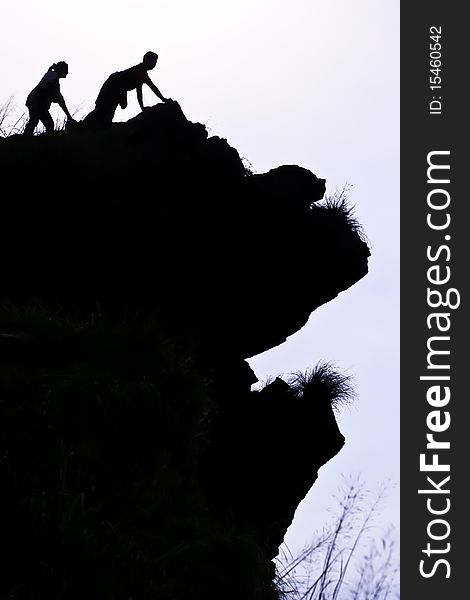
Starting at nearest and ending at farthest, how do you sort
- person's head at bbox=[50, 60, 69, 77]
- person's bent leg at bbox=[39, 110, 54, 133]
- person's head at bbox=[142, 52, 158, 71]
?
person's head at bbox=[142, 52, 158, 71]
person's bent leg at bbox=[39, 110, 54, 133]
person's head at bbox=[50, 60, 69, 77]

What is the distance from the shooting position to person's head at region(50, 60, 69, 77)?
43.8 ft

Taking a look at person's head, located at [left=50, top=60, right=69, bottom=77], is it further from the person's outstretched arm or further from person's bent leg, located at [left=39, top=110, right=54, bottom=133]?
the person's outstretched arm

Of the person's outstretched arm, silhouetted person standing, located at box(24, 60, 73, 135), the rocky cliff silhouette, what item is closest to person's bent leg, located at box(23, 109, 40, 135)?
silhouetted person standing, located at box(24, 60, 73, 135)

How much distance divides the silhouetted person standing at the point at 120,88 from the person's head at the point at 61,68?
3.28 ft

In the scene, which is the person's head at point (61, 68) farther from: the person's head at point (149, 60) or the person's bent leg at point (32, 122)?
the person's head at point (149, 60)

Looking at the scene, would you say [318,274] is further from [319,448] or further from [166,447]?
[166,447]

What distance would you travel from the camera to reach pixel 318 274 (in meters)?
12.4

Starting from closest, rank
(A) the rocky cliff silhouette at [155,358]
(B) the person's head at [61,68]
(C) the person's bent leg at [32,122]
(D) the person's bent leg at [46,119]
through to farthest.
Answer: (A) the rocky cliff silhouette at [155,358], (C) the person's bent leg at [32,122], (D) the person's bent leg at [46,119], (B) the person's head at [61,68]

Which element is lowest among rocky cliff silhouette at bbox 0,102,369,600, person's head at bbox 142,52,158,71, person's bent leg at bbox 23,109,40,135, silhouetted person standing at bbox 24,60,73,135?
rocky cliff silhouette at bbox 0,102,369,600

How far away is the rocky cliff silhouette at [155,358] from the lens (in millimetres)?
5836

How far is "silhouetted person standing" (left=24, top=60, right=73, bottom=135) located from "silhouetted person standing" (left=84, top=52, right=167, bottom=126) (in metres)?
0.55

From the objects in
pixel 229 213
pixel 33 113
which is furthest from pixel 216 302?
pixel 33 113

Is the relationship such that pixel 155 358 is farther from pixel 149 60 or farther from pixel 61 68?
pixel 61 68

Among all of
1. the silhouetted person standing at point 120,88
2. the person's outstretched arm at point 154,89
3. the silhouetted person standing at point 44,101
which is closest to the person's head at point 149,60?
the silhouetted person standing at point 120,88
